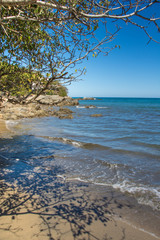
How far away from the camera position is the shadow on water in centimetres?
399

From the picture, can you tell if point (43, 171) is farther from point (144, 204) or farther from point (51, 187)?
point (144, 204)

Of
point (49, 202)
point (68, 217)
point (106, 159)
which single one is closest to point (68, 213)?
point (68, 217)

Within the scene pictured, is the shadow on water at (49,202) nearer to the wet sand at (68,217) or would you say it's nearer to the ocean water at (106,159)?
the wet sand at (68,217)

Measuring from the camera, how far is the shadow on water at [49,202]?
13.1 ft

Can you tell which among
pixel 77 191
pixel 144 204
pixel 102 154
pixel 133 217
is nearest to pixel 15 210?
pixel 77 191

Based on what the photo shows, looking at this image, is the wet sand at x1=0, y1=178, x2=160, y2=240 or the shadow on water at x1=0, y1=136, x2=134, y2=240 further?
the shadow on water at x1=0, y1=136, x2=134, y2=240

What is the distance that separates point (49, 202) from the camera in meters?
5.12

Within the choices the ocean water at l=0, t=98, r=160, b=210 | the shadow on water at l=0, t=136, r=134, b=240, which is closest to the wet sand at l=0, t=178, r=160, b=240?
the shadow on water at l=0, t=136, r=134, b=240

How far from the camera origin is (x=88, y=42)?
5359 mm

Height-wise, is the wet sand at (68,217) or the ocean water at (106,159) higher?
the wet sand at (68,217)

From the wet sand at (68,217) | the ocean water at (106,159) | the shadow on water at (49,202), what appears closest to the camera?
the wet sand at (68,217)

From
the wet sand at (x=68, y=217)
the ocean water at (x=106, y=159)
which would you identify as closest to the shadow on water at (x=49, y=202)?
the wet sand at (x=68, y=217)

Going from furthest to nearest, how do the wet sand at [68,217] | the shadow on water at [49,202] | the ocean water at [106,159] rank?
the ocean water at [106,159], the shadow on water at [49,202], the wet sand at [68,217]

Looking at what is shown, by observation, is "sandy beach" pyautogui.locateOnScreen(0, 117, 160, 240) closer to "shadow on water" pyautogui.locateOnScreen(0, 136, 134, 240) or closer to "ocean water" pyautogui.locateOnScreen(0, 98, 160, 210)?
"shadow on water" pyautogui.locateOnScreen(0, 136, 134, 240)
